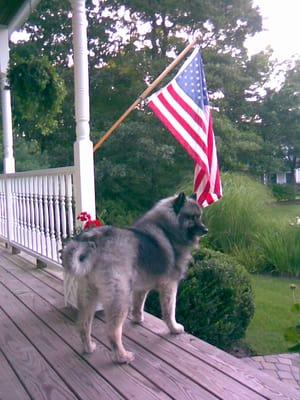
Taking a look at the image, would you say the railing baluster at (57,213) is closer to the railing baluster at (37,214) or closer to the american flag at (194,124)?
the railing baluster at (37,214)

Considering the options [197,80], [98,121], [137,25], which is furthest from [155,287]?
[137,25]

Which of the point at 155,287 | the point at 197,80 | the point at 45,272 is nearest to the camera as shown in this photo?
the point at 155,287

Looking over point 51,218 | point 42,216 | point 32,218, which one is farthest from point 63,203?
point 32,218

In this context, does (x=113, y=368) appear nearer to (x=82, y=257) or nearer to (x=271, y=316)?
(x=82, y=257)

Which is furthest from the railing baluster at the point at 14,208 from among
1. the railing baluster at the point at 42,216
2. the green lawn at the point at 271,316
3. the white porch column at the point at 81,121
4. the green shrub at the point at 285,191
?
the green shrub at the point at 285,191

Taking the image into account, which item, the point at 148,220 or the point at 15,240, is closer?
the point at 148,220

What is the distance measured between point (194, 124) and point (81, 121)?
0.98 meters

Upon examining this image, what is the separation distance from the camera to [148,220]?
3037mm

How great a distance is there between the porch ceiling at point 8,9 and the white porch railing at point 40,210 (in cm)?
202

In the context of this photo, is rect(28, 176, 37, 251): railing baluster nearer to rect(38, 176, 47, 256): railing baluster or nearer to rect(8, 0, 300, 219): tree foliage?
rect(38, 176, 47, 256): railing baluster

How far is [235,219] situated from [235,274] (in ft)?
13.5

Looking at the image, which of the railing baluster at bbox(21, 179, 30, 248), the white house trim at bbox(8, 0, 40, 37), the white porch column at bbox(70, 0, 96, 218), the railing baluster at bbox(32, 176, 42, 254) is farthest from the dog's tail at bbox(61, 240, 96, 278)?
the white house trim at bbox(8, 0, 40, 37)

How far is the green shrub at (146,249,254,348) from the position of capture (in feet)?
13.2

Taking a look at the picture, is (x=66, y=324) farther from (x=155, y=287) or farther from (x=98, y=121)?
(x=98, y=121)
